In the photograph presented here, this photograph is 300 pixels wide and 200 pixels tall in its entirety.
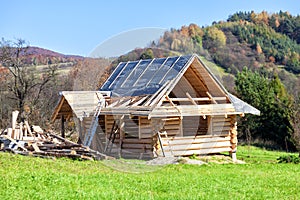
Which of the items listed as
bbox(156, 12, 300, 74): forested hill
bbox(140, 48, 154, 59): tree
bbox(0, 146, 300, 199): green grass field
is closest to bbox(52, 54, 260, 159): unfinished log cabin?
bbox(140, 48, 154, 59): tree

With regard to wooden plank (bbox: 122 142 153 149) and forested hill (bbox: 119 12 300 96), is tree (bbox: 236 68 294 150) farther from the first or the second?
wooden plank (bbox: 122 142 153 149)

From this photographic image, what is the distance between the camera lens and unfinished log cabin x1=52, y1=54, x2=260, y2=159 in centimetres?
1881

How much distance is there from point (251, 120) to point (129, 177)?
78.9ft

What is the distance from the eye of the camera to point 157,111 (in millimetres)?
17703

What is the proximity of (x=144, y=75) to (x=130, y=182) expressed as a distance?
991cm

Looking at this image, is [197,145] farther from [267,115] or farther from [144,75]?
[267,115]

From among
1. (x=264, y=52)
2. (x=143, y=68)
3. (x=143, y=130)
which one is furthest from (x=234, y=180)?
(x=264, y=52)

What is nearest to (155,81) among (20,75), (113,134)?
(113,134)

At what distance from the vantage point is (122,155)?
19.6m

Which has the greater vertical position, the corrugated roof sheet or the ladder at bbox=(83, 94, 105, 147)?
the corrugated roof sheet

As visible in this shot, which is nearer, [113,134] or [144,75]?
[113,134]

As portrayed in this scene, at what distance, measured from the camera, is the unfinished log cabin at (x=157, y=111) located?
18812 millimetres

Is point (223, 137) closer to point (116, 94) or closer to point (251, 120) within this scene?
point (116, 94)

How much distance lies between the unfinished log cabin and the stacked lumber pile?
2072 millimetres
